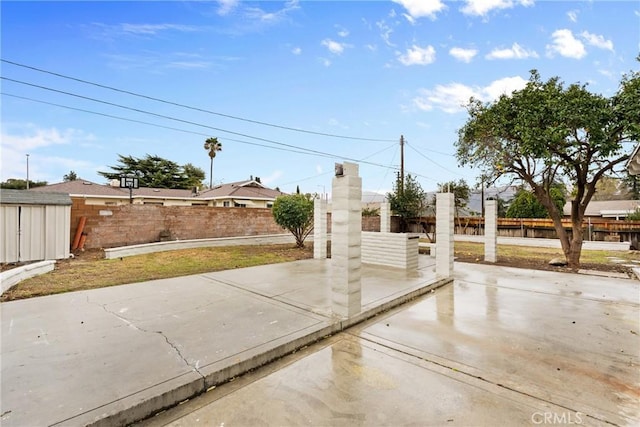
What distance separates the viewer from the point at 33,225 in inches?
302

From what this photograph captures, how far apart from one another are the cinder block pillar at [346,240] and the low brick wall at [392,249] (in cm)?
355

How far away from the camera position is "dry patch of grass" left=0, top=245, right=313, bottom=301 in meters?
5.29

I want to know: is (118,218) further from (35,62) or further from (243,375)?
(243,375)

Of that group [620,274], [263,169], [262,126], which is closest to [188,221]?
[262,126]

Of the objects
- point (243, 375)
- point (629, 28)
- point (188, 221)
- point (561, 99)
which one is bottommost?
point (243, 375)

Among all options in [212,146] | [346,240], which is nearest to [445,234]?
[346,240]

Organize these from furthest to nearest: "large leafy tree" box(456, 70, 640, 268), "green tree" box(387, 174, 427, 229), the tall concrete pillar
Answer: "green tree" box(387, 174, 427, 229) < the tall concrete pillar < "large leafy tree" box(456, 70, 640, 268)

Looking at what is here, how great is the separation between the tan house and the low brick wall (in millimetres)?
13579

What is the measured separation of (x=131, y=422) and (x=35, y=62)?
12.0 metres

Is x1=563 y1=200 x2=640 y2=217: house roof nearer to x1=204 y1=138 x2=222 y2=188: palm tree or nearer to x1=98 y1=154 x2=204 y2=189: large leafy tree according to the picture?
x1=204 y1=138 x2=222 y2=188: palm tree

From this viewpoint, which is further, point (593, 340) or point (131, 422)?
point (593, 340)

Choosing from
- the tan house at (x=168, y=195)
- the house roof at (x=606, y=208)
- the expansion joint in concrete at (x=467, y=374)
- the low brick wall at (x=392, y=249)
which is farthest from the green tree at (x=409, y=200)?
the expansion joint in concrete at (x=467, y=374)

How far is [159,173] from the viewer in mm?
29266

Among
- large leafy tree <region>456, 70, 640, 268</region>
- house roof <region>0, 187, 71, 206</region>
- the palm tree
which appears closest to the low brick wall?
large leafy tree <region>456, 70, 640, 268</region>
